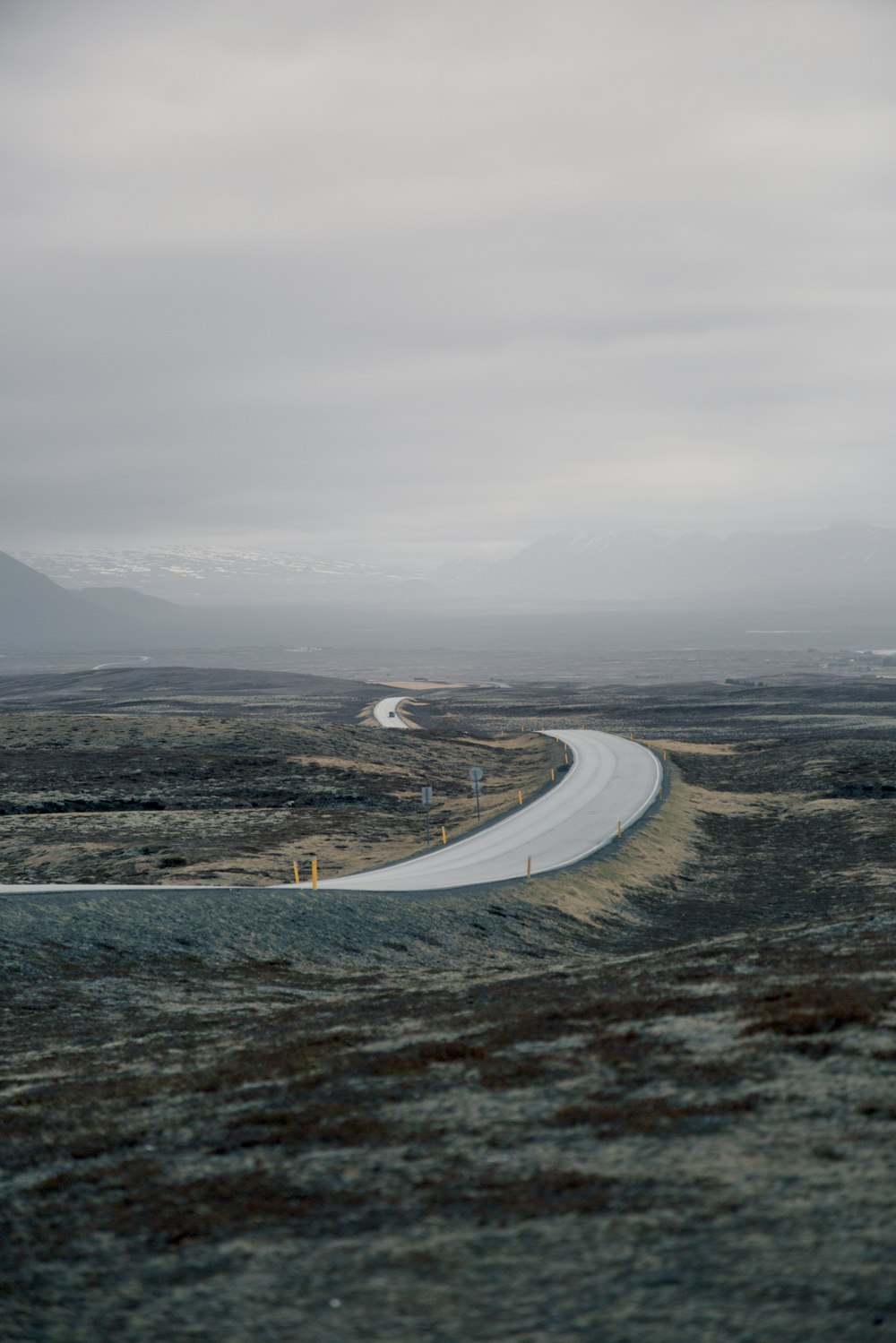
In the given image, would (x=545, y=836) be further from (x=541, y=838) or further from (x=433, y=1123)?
(x=433, y=1123)

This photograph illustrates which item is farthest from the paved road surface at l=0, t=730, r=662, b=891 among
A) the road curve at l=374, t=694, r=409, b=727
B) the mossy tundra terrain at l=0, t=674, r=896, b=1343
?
the road curve at l=374, t=694, r=409, b=727

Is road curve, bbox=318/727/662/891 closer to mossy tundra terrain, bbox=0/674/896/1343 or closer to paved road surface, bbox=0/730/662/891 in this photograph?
paved road surface, bbox=0/730/662/891

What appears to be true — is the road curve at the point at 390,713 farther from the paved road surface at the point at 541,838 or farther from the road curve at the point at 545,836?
the road curve at the point at 545,836

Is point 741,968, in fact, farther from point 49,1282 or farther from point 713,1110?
point 49,1282

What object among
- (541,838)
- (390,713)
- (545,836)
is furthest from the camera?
(390,713)

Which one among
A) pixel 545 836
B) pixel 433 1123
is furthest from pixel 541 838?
pixel 433 1123

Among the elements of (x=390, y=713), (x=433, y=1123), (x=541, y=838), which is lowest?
(x=541, y=838)

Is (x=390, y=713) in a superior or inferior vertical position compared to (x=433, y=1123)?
inferior
